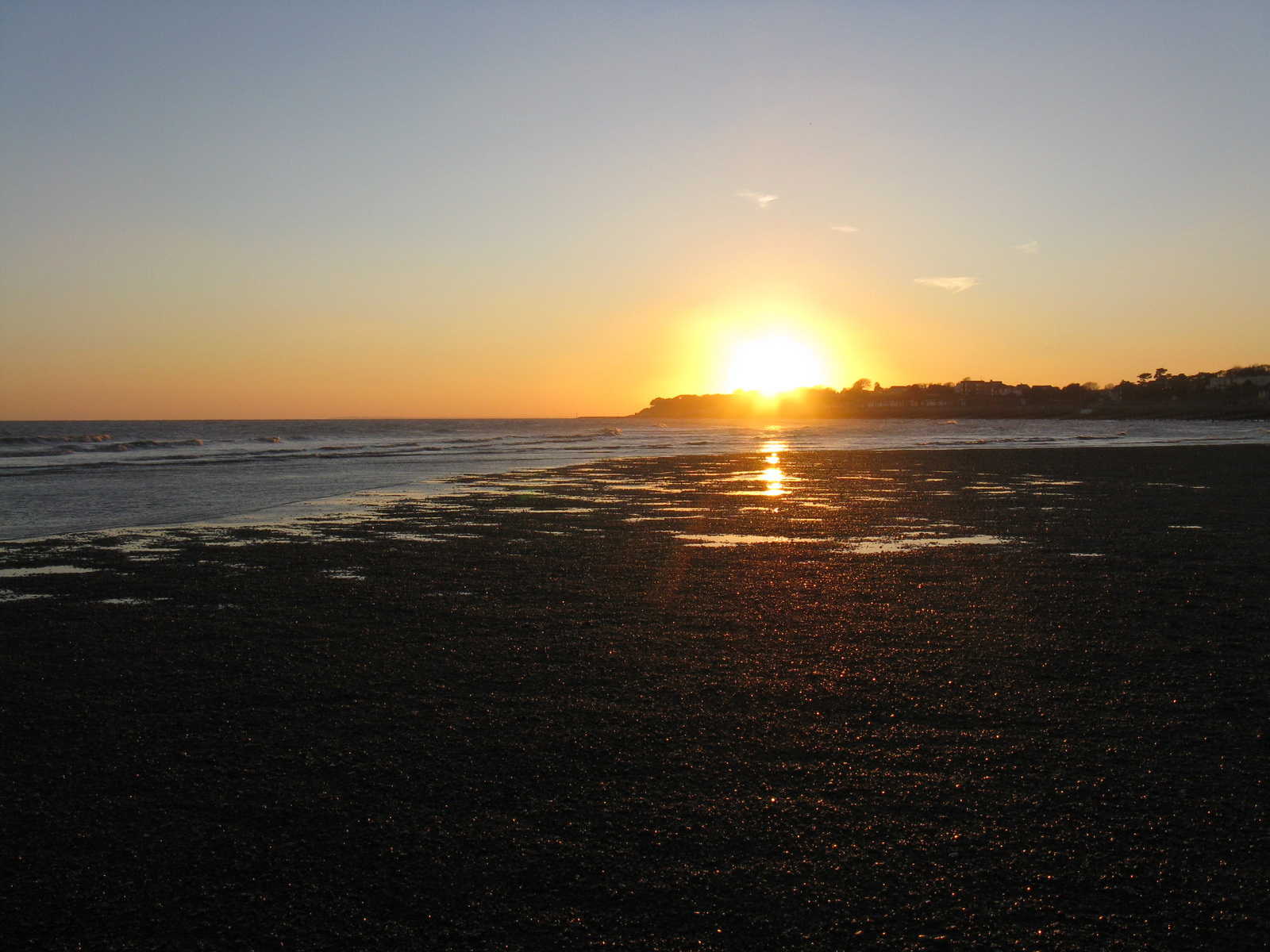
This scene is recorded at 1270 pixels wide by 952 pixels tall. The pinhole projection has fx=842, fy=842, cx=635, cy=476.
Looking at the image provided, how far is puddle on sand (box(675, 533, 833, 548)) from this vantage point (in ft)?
37.0

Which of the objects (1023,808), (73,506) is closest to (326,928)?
(1023,808)

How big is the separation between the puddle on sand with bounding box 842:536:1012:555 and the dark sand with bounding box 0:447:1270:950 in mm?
1591

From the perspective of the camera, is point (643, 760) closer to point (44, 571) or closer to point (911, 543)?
point (911, 543)

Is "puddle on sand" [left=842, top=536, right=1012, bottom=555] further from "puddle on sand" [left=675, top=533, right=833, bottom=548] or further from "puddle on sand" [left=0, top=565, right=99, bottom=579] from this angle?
"puddle on sand" [left=0, top=565, right=99, bottom=579]

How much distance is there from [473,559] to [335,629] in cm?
341

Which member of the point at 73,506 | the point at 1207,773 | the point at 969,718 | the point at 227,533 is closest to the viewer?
the point at 1207,773

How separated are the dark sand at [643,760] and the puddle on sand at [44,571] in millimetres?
540

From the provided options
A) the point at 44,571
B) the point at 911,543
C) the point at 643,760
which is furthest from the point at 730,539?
the point at 44,571

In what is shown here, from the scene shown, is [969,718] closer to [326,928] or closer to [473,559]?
[326,928]

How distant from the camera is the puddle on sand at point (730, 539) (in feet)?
37.0

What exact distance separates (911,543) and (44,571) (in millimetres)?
10387

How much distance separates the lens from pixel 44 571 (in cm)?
947

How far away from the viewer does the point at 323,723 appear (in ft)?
15.1

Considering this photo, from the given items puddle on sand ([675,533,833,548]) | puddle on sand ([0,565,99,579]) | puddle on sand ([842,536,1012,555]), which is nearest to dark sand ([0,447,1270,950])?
puddle on sand ([0,565,99,579])
